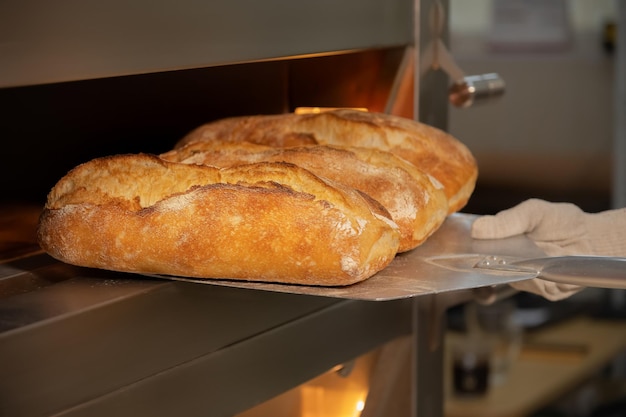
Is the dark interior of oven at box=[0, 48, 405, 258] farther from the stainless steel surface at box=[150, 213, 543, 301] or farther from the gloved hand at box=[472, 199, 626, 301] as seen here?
the gloved hand at box=[472, 199, 626, 301]

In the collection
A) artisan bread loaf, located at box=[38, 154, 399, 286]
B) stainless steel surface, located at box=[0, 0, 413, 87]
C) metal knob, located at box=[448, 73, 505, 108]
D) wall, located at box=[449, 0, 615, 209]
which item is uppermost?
stainless steel surface, located at box=[0, 0, 413, 87]

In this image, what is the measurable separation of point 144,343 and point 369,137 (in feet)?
1.20

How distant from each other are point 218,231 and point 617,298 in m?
3.28

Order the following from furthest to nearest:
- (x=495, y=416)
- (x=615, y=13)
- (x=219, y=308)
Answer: (x=615, y=13)
(x=495, y=416)
(x=219, y=308)

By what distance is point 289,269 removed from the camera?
798 millimetres

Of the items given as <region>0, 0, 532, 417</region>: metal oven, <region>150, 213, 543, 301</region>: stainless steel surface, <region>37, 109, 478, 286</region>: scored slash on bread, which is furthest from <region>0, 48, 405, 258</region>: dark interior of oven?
<region>150, 213, 543, 301</region>: stainless steel surface

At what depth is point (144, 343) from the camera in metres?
0.82

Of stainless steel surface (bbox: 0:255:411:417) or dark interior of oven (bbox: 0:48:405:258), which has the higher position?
dark interior of oven (bbox: 0:48:405:258)

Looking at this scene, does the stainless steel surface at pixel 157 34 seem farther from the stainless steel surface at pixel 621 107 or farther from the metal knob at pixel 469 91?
the stainless steel surface at pixel 621 107

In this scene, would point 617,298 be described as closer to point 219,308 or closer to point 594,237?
point 594,237

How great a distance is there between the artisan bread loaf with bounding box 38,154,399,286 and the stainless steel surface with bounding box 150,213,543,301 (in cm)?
1

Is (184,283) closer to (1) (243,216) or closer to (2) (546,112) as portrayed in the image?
(1) (243,216)

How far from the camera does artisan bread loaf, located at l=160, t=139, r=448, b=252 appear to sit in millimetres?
911

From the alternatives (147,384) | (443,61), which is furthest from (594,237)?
(147,384)
